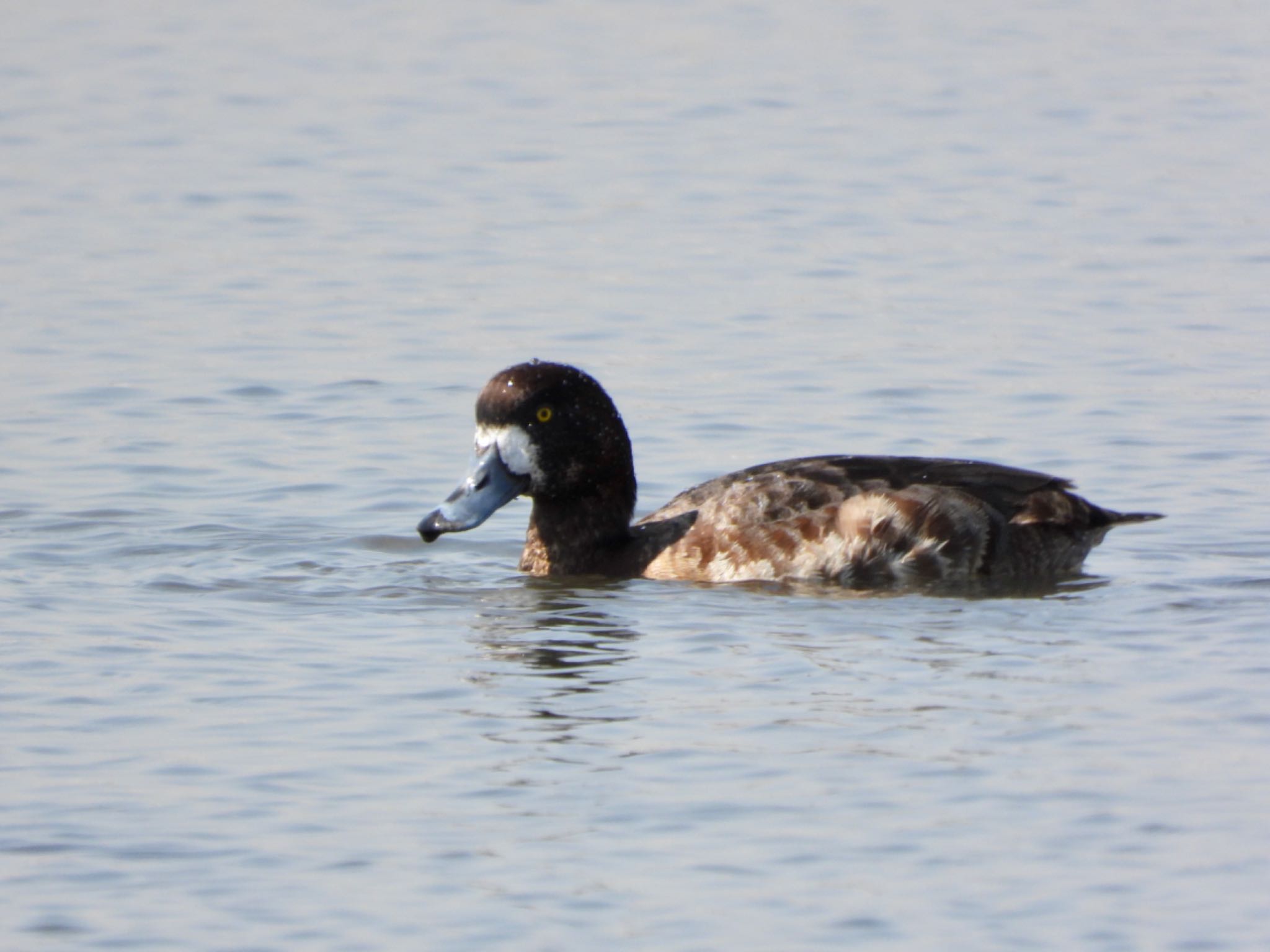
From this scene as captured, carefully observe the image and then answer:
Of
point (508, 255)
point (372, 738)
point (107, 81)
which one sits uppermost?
point (107, 81)

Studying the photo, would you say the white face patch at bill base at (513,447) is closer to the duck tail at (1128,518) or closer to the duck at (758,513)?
the duck at (758,513)

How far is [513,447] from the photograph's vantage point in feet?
32.1

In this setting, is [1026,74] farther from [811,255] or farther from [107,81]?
[107,81]

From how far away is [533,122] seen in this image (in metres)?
19.9

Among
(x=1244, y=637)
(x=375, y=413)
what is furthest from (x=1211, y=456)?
(x=375, y=413)

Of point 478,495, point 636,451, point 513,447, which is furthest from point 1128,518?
point 636,451

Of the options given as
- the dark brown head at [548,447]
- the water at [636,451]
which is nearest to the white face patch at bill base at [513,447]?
the dark brown head at [548,447]

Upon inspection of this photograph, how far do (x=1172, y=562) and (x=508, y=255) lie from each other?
688cm

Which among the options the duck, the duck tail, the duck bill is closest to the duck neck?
the duck

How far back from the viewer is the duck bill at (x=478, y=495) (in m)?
9.55

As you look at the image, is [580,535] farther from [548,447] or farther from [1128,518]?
[1128,518]

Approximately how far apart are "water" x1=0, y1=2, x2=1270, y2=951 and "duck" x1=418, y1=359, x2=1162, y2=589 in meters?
0.25

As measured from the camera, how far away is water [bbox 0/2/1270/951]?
248 inches

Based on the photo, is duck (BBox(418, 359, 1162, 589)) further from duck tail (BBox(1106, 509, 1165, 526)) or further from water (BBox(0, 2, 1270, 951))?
water (BBox(0, 2, 1270, 951))
